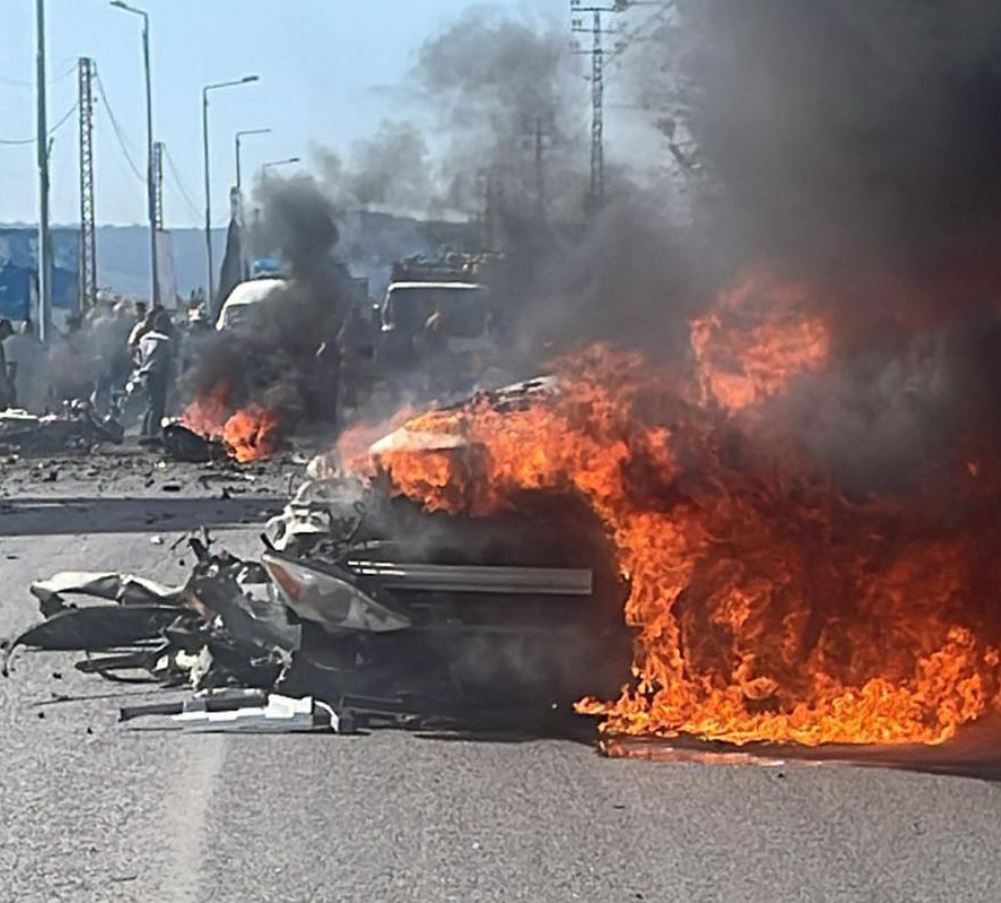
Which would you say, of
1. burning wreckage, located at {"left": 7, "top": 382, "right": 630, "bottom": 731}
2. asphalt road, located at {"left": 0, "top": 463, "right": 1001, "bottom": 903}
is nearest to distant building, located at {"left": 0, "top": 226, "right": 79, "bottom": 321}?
burning wreckage, located at {"left": 7, "top": 382, "right": 630, "bottom": 731}

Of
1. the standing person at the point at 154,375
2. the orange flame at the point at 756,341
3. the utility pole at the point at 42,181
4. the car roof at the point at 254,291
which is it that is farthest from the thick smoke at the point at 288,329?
the orange flame at the point at 756,341

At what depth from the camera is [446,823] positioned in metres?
7.15

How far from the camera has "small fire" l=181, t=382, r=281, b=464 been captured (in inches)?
1025

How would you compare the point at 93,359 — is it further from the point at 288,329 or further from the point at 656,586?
the point at 656,586

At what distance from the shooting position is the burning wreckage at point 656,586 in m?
→ 8.83

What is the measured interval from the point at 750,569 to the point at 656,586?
0.42m

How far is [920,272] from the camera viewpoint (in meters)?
9.46

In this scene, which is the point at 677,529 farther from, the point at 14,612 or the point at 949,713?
the point at 14,612

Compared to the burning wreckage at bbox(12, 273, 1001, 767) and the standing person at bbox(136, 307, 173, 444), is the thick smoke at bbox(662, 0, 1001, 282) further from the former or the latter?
the standing person at bbox(136, 307, 173, 444)

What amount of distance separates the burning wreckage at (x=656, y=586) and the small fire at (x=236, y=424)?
16.1 meters

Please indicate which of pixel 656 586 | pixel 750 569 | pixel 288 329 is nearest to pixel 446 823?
pixel 656 586

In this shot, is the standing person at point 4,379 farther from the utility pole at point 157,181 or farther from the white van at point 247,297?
the utility pole at point 157,181

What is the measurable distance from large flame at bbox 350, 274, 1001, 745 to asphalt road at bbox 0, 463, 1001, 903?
78cm

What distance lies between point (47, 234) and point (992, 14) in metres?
33.1
